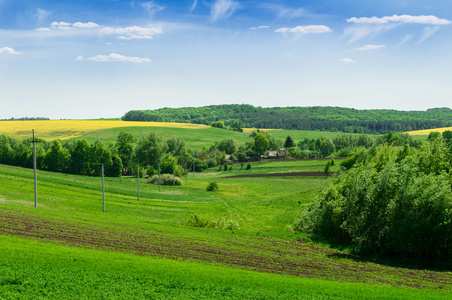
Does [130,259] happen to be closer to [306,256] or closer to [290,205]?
[306,256]

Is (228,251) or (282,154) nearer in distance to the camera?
(228,251)

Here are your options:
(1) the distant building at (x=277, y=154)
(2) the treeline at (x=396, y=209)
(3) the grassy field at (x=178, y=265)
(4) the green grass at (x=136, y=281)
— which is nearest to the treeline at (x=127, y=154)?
(1) the distant building at (x=277, y=154)

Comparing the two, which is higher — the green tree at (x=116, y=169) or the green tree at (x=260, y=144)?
the green tree at (x=260, y=144)

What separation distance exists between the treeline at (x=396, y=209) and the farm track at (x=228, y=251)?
3.54 m

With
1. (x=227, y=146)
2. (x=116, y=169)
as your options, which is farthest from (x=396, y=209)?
(x=227, y=146)

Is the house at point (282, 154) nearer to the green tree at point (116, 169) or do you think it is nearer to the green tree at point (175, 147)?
the green tree at point (175, 147)

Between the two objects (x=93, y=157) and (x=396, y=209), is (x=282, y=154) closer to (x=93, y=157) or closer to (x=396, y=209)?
(x=93, y=157)

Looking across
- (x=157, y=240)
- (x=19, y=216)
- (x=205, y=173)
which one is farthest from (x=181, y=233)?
(x=205, y=173)

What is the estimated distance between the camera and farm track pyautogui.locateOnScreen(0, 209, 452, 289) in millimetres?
28469

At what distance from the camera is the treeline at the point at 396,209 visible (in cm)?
3381

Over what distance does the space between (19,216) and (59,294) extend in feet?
64.7

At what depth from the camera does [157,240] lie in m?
34.2

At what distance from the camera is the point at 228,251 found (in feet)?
108

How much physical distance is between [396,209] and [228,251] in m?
16.2
